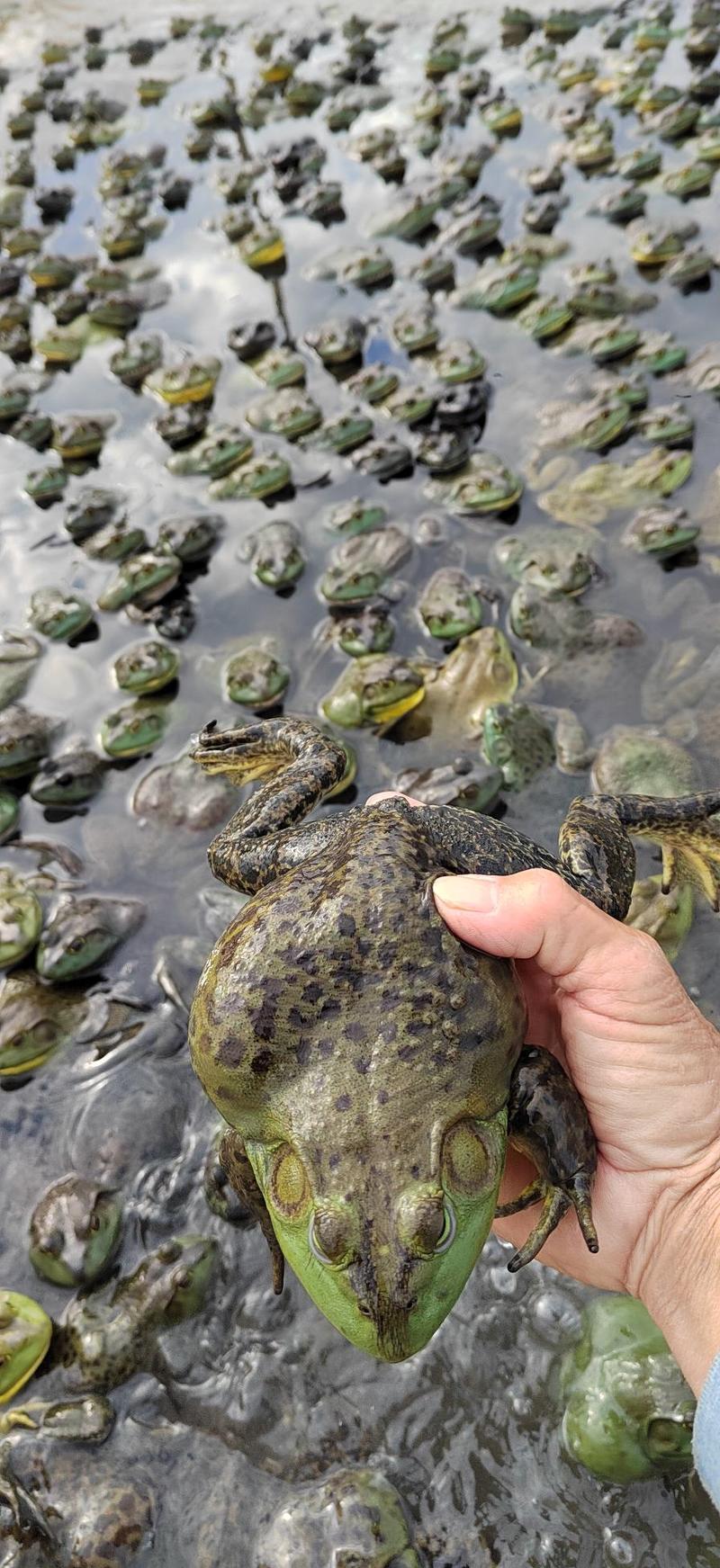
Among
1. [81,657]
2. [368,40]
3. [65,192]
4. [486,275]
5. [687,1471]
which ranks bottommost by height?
[687,1471]

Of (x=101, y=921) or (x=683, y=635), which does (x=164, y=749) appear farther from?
(x=683, y=635)

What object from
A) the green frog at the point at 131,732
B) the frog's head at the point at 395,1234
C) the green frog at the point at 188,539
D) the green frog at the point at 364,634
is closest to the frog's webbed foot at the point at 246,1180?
the frog's head at the point at 395,1234

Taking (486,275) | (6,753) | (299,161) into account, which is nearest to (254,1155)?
(6,753)

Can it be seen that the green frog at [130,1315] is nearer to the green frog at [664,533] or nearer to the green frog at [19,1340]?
the green frog at [19,1340]

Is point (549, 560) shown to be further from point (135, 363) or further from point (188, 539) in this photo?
point (135, 363)

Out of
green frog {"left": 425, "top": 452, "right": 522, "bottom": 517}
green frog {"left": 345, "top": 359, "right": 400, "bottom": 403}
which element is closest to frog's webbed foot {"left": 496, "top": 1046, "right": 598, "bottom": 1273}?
green frog {"left": 425, "top": 452, "right": 522, "bottom": 517}

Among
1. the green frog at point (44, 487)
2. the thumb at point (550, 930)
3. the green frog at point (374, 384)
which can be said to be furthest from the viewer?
the green frog at point (44, 487)
